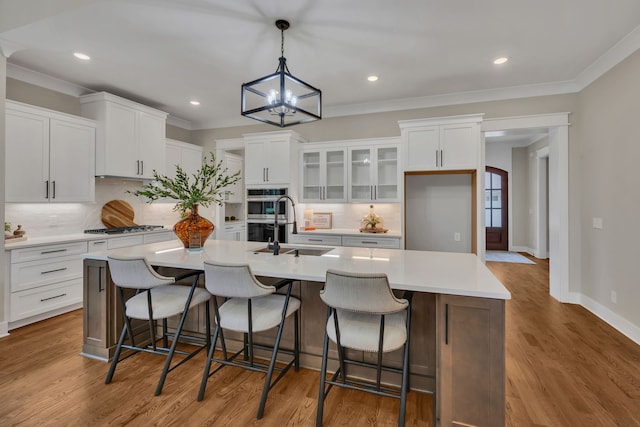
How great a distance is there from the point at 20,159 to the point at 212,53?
244cm

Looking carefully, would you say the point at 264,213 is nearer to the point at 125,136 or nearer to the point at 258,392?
the point at 125,136

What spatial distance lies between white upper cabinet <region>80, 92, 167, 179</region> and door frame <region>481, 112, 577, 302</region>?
5.02m

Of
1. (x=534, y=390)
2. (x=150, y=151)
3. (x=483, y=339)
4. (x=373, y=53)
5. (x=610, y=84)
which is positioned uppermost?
(x=373, y=53)

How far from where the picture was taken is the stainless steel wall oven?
16.5ft

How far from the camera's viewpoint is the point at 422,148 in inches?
171

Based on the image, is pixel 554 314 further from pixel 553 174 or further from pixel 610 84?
pixel 610 84

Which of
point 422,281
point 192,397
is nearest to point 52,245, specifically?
point 192,397

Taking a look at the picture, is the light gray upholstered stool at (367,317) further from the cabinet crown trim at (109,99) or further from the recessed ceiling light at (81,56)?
the cabinet crown trim at (109,99)

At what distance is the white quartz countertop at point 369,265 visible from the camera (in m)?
1.75

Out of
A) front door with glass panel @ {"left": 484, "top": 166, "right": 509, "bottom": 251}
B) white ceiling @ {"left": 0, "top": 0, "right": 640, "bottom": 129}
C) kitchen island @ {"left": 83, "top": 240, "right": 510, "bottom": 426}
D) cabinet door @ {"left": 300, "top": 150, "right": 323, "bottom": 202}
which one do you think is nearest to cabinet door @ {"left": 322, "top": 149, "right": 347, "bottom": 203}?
cabinet door @ {"left": 300, "top": 150, "right": 323, "bottom": 202}

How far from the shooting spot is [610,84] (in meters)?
3.41

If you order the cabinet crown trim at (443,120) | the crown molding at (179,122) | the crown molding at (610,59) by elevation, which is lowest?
the cabinet crown trim at (443,120)

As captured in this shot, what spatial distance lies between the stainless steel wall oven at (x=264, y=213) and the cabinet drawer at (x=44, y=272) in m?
2.30

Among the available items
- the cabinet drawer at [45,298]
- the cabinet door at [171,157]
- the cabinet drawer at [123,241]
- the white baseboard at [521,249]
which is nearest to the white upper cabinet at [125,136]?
the cabinet door at [171,157]
